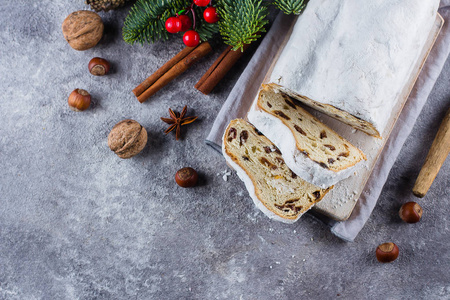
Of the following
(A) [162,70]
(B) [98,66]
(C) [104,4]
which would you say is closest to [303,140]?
(A) [162,70]

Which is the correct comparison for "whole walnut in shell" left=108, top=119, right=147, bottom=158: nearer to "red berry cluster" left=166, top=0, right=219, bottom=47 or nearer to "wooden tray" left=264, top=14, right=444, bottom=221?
"red berry cluster" left=166, top=0, right=219, bottom=47

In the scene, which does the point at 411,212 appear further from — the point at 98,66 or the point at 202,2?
the point at 98,66

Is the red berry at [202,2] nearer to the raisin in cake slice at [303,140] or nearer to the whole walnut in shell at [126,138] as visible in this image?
the raisin in cake slice at [303,140]

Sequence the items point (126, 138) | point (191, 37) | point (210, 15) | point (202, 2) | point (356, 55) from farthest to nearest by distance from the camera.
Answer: point (126, 138), point (191, 37), point (210, 15), point (202, 2), point (356, 55)

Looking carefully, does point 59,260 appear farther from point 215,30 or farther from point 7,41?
point 215,30

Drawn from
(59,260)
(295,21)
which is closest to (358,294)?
(295,21)
